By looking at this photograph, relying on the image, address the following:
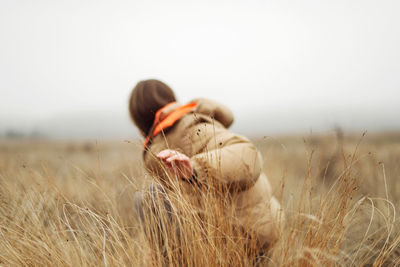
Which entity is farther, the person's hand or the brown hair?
the brown hair

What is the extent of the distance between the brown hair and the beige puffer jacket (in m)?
0.24

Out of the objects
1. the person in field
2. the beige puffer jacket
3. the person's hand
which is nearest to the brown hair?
the person in field

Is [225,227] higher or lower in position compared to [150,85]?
lower

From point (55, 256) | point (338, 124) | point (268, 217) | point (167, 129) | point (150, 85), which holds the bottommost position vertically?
point (338, 124)

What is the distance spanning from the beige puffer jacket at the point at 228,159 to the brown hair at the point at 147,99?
241mm

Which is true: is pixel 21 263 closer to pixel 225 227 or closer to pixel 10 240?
pixel 10 240

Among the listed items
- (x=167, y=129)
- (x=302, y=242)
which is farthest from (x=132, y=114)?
(x=302, y=242)

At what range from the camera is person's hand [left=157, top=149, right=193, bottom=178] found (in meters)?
1.28

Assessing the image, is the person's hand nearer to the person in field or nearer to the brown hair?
the person in field

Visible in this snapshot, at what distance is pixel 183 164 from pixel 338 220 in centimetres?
80

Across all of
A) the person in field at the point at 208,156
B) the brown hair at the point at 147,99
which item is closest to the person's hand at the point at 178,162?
the person in field at the point at 208,156

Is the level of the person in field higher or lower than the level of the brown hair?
lower

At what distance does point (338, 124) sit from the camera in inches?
180

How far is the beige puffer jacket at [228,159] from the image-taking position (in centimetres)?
133
